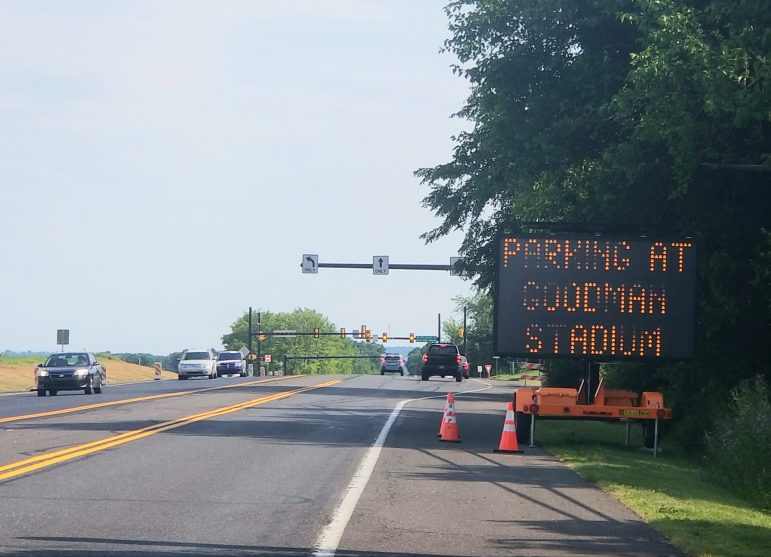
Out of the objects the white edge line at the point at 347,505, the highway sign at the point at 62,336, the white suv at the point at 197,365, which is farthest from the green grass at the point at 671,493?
the white suv at the point at 197,365

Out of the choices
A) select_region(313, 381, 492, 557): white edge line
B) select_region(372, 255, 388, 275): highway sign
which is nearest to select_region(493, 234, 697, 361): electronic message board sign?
select_region(313, 381, 492, 557): white edge line

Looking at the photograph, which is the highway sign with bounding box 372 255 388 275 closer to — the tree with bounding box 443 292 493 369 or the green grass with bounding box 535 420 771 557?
the green grass with bounding box 535 420 771 557

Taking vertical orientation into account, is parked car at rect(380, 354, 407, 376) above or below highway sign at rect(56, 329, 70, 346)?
below

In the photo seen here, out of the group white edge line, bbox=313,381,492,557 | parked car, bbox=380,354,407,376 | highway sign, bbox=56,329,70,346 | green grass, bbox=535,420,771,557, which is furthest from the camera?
parked car, bbox=380,354,407,376

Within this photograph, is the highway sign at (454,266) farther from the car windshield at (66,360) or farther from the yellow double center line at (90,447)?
the yellow double center line at (90,447)

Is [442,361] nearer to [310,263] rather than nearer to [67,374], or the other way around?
[310,263]

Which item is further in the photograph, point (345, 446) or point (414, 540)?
point (345, 446)

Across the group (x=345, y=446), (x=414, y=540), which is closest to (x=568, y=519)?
(x=414, y=540)

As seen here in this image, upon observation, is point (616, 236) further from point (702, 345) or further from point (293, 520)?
point (293, 520)

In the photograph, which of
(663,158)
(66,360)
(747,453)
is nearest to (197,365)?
(66,360)

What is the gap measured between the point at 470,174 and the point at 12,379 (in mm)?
26540

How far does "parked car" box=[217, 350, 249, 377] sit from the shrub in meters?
67.5

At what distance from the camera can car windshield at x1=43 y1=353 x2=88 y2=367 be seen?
4403 cm

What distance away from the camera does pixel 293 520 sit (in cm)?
1202
